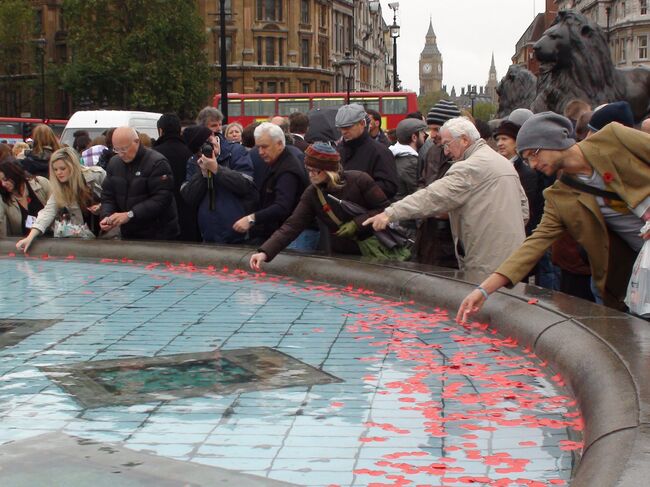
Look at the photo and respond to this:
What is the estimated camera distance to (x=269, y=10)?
83875mm

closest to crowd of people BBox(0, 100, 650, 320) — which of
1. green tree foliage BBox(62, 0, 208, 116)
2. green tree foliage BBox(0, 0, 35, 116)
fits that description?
green tree foliage BBox(62, 0, 208, 116)

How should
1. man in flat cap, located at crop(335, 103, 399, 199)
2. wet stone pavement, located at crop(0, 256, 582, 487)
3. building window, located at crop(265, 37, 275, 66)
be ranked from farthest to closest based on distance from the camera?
1. building window, located at crop(265, 37, 275, 66)
2. man in flat cap, located at crop(335, 103, 399, 199)
3. wet stone pavement, located at crop(0, 256, 582, 487)

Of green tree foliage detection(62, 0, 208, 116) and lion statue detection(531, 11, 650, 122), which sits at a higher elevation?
green tree foliage detection(62, 0, 208, 116)

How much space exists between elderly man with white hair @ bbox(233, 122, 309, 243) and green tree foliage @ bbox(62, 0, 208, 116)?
56.0m

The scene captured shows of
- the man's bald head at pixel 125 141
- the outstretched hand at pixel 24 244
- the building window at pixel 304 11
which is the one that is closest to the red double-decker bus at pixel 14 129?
the outstretched hand at pixel 24 244

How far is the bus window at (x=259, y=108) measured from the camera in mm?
45562

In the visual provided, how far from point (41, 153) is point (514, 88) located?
9.02m

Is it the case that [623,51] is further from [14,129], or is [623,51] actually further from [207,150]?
[207,150]

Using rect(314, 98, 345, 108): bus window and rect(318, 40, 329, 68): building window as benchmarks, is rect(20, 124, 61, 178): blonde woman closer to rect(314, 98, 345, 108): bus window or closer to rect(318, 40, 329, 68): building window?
rect(314, 98, 345, 108): bus window

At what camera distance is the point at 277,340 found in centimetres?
653

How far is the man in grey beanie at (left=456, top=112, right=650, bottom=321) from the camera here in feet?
17.2

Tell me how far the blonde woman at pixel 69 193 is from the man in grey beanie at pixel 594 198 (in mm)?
5697

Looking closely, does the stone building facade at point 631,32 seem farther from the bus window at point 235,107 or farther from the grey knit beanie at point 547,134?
the grey knit beanie at point 547,134

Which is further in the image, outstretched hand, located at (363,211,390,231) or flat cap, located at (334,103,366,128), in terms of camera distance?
flat cap, located at (334,103,366,128)
